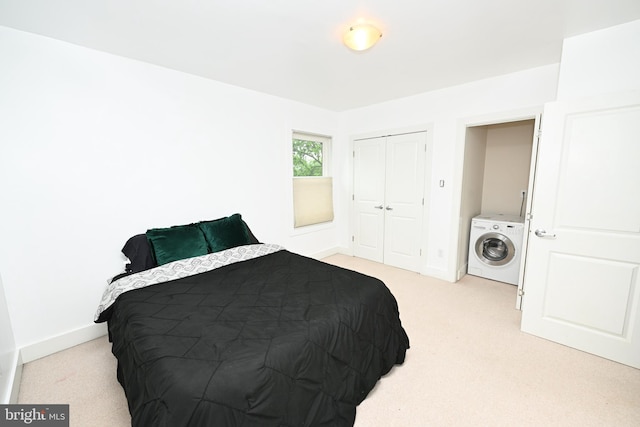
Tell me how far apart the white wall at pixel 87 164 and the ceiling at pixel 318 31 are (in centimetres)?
21

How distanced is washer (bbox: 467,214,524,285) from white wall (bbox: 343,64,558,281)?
1.44ft

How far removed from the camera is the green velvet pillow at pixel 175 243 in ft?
7.48

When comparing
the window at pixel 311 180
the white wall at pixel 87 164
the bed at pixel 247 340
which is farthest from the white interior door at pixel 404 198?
the white wall at pixel 87 164

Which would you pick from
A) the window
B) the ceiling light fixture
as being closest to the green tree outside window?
the window

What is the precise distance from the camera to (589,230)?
2.05 m

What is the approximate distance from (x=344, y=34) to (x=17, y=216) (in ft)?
9.42

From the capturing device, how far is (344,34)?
2016 mm

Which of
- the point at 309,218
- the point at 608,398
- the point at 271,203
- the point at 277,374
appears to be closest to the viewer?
the point at 277,374

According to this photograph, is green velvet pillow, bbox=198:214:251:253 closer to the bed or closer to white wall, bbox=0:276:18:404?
the bed

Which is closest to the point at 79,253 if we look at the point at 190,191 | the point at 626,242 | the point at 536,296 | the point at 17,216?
the point at 17,216

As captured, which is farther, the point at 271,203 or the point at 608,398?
the point at 271,203

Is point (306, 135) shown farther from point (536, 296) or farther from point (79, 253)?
point (536, 296)

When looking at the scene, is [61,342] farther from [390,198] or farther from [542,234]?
[542,234]

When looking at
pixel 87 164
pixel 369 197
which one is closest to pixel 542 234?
pixel 369 197
